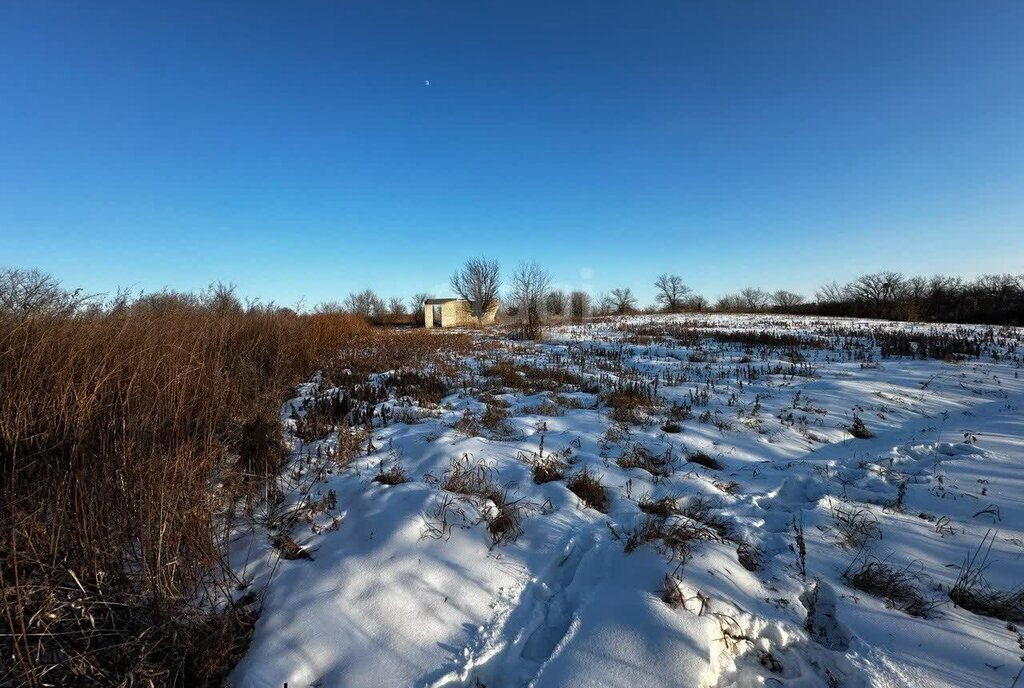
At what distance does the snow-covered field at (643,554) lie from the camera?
6.99ft

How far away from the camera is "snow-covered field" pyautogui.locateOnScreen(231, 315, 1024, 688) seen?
2.13 m

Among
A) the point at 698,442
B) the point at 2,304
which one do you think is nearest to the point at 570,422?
the point at 698,442

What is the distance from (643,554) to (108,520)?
3324mm

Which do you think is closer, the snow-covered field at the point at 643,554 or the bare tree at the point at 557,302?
the snow-covered field at the point at 643,554

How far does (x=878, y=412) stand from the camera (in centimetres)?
626

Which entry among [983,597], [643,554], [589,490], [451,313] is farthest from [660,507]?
[451,313]

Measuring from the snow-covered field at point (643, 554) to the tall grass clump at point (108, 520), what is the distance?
0.33m

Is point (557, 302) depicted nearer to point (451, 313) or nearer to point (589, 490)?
point (451, 313)

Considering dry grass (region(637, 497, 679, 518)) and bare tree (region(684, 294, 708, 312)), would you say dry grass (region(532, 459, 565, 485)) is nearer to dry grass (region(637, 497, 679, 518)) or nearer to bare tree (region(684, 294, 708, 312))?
dry grass (region(637, 497, 679, 518))

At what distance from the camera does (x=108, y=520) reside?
2363mm

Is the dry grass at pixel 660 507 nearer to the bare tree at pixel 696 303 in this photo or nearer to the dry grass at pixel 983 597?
the dry grass at pixel 983 597

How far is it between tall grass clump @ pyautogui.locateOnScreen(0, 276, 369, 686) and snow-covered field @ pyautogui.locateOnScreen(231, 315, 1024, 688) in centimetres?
33

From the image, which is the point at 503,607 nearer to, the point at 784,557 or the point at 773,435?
the point at 784,557

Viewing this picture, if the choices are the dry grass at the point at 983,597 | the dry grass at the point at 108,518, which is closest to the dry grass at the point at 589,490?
the dry grass at the point at 983,597
